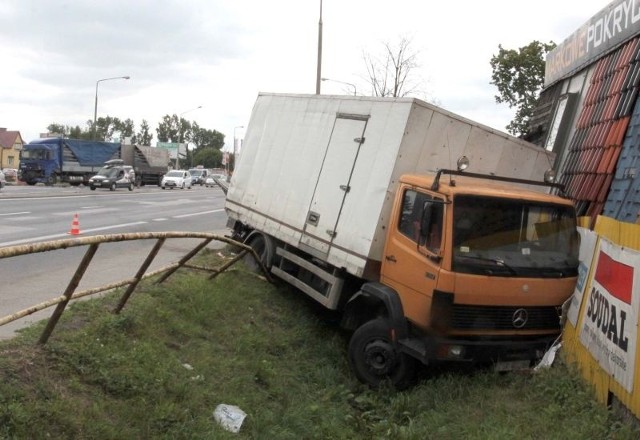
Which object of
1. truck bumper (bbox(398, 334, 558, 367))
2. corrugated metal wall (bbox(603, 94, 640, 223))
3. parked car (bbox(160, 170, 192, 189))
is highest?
corrugated metal wall (bbox(603, 94, 640, 223))

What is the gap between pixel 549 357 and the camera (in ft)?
20.7

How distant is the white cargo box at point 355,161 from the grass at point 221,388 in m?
1.39

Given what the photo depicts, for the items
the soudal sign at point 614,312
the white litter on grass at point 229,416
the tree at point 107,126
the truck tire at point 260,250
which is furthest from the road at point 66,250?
the tree at point 107,126

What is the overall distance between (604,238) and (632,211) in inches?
98.5

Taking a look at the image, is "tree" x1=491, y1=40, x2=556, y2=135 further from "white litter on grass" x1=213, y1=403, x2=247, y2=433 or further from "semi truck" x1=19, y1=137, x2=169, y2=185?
"semi truck" x1=19, y1=137, x2=169, y2=185

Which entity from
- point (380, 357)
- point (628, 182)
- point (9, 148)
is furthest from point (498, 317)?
point (9, 148)

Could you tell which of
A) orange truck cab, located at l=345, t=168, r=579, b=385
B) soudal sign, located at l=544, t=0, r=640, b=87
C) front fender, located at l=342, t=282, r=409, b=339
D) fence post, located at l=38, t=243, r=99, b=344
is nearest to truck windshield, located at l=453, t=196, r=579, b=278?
orange truck cab, located at l=345, t=168, r=579, b=385

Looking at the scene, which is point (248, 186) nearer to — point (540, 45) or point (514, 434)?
point (514, 434)

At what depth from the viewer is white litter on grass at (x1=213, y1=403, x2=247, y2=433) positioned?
5226 millimetres

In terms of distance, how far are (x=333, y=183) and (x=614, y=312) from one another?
397cm

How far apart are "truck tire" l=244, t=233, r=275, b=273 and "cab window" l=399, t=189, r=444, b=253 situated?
3.53 m

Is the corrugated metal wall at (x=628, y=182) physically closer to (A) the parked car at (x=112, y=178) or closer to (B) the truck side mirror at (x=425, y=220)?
(B) the truck side mirror at (x=425, y=220)

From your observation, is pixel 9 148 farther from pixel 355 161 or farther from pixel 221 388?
pixel 221 388

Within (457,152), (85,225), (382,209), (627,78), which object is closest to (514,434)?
(382,209)
